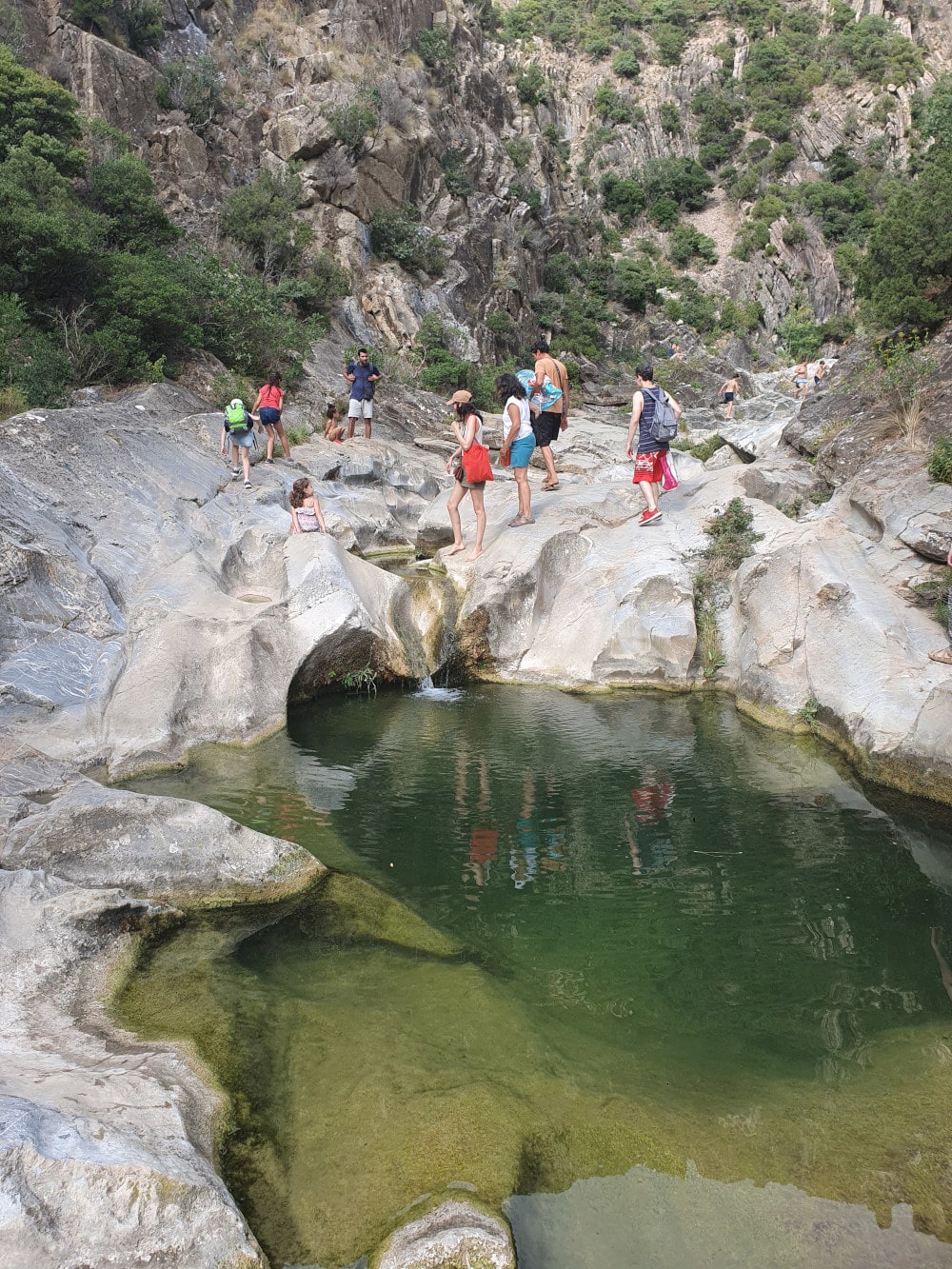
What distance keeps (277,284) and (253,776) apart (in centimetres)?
2297

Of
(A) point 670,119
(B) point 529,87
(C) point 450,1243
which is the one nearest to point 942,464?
(C) point 450,1243

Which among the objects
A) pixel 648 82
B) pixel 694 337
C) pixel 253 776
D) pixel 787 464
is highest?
pixel 648 82

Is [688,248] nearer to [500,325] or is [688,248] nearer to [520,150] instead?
[520,150]

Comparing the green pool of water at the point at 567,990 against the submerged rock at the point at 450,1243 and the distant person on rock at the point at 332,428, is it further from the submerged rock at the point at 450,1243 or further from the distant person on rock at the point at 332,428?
the distant person on rock at the point at 332,428

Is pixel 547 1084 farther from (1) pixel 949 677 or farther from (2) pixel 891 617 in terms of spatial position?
(2) pixel 891 617

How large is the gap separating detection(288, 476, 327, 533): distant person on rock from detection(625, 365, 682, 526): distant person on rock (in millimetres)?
4425

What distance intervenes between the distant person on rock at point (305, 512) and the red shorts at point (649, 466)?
14.5 feet

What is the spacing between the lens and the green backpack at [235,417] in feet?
48.5

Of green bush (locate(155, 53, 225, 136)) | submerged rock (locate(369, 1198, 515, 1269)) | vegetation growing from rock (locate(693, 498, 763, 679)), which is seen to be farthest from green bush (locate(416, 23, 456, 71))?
submerged rock (locate(369, 1198, 515, 1269))

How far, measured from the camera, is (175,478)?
13.4 metres

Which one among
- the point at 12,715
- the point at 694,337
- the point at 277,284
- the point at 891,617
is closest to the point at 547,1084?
the point at 12,715

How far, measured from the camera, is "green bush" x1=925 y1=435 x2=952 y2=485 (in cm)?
1045

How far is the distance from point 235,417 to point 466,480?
16.7ft

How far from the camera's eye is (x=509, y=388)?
11633mm
